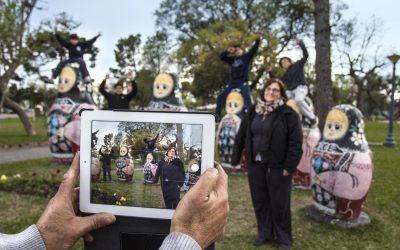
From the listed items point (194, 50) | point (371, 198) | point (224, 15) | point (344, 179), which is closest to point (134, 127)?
point (344, 179)

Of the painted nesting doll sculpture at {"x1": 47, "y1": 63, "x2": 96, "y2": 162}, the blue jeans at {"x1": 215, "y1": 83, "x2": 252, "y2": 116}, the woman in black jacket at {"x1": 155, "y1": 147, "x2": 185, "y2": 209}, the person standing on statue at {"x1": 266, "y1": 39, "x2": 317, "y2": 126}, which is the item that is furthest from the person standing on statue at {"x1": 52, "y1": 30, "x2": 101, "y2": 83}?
the woman in black jacket at {"x1": 155, "y1": 147, "x2": 185, "y2": 209}

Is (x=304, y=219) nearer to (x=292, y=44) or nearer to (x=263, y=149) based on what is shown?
(x=263, y=149)

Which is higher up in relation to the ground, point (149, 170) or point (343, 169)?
point (149, 170)

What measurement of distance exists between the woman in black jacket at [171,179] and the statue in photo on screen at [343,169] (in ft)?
12.7

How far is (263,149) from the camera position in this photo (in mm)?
3994

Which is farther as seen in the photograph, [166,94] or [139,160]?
[166,94]

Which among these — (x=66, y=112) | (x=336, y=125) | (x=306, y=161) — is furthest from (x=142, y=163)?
(x=66, y=112)

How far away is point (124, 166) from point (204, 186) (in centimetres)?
32

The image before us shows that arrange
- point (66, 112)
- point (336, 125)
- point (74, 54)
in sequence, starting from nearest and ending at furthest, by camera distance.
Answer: point (336, 125)
point (66, 112)
point (74, 54)

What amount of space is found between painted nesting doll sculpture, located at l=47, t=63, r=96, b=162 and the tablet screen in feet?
24.0

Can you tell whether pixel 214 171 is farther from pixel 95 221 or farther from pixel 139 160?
pixel 95 221

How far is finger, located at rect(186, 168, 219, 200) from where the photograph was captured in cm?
113

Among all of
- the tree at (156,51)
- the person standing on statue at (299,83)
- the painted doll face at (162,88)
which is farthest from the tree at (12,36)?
the tree at (156,51)

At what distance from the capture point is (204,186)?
44.8 inches
